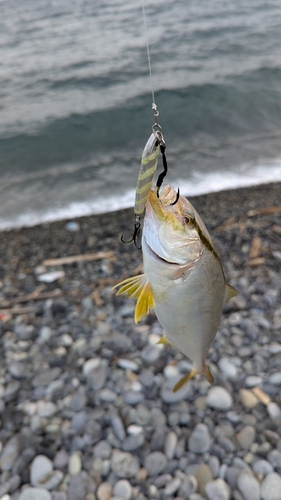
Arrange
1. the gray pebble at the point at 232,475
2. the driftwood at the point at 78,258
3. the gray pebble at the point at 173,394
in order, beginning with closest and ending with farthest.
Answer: the gray pebble at the point at 232,475 < the gray pebble at the point at 173,394 < the driftwood at the point at 78,258

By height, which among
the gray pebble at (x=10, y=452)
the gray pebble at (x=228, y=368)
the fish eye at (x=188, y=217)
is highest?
the fish eye at (x=188, y=217)

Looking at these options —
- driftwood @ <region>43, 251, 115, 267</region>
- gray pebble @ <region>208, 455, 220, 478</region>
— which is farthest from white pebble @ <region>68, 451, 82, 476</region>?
driftwood @ <region>43, 251, 115, 267</region>

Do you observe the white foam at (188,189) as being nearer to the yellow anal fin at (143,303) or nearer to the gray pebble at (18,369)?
the gray pebble at (18,369)

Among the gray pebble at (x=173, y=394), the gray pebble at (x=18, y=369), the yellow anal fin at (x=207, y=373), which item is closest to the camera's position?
the yellow anal fin at (x=207, y=373)

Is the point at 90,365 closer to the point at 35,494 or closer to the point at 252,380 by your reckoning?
the point at 35,494

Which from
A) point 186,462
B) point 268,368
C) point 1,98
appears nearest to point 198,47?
point 1,98

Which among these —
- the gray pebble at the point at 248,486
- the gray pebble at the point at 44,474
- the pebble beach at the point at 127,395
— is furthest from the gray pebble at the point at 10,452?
the gray pebble at the point at 248,486

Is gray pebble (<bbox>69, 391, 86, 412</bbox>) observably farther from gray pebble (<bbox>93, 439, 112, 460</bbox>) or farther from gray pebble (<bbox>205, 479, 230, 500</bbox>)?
gray pebble (<bbox>205, 479, 230, 500</bbox>)
